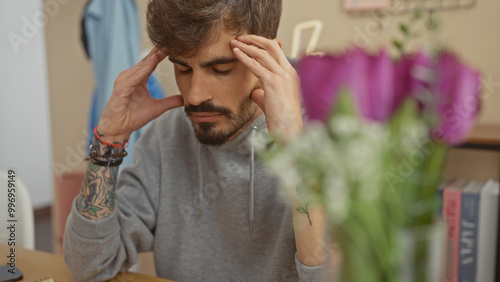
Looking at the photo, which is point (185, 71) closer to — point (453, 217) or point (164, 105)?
point (164, 105)

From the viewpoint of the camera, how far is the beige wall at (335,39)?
57.1 inches

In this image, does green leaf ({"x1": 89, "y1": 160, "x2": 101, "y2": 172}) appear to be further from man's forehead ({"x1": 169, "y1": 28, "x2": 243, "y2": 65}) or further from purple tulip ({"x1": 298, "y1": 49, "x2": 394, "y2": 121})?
purple tulip ({"x1": 298, "y1": 49, "x2": 394, "y2": 121})

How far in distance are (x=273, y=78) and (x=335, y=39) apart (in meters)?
1.03

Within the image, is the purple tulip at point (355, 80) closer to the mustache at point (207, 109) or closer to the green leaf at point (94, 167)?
the mustache at point (207, 109)

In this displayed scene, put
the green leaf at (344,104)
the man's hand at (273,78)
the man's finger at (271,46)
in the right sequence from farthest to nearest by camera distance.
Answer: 1. the man's finger at (271,46)
2. the man's hand at (273,78)
3. the green leaf at (344,104)

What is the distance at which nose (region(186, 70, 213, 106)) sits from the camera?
94 centimetres

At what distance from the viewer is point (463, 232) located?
129cm

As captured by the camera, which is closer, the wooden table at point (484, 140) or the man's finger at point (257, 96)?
the man's finger at point (257, 96)

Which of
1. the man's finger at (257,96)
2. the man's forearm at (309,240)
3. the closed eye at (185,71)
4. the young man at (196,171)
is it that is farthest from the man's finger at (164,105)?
the man's forearm at (309,240)

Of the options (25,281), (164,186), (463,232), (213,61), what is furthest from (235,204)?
(463,232)

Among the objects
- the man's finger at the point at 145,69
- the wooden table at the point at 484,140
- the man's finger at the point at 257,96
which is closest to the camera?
the man's finger at the point at 257,96

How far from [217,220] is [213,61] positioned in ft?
1.39

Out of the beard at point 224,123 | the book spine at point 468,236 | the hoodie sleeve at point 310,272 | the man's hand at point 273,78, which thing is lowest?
the book spine at point 468,236

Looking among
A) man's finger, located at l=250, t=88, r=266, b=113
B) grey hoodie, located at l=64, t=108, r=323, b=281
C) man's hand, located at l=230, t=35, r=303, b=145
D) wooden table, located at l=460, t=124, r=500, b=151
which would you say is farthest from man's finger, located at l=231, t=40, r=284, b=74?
wooden table, located at l=460, t=124, r=500, b=151
